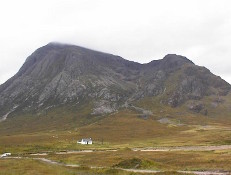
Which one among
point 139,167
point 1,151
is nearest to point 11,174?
point 139,167

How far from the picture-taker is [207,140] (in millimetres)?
182500

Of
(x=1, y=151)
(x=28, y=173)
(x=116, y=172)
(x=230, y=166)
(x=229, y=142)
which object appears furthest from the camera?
(x=229, y=142)

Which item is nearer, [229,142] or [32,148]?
[32,148]

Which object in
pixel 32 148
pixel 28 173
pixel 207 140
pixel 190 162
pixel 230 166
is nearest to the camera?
pixel 28 173

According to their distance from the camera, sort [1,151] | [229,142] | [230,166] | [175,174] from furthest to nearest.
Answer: [229,142] → [1,151] → [230,166] → [175,174]

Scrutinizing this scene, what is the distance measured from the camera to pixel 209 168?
7262cm

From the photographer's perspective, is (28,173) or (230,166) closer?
(28,173)

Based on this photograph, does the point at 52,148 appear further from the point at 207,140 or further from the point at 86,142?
the point at 207,140

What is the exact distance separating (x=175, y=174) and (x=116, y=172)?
1057cm

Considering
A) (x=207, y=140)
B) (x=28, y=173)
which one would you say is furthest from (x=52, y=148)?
(x=28, y=173)

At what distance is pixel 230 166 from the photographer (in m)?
73.6

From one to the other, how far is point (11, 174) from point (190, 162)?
41010mm

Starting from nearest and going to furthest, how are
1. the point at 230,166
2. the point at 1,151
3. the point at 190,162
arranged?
1. the point at 230,166
2. the point at 190,162
3. the point at 1,151

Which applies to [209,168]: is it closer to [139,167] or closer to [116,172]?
[139,167]
